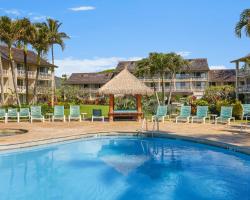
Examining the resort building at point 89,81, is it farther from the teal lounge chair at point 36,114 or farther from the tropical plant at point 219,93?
the teal lounge chair at point 36,114

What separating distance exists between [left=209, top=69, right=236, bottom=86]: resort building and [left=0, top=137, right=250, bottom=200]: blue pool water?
5154cm

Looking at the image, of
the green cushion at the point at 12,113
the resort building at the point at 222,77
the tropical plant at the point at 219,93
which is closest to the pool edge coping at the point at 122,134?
the green cushion at the point at 12,113

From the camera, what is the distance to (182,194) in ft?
29.9

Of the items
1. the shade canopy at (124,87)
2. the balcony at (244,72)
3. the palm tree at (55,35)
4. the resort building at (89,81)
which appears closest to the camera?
the shade canopy at (124,87)

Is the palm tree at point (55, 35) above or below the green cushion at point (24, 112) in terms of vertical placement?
above

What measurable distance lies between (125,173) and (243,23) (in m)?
12.5

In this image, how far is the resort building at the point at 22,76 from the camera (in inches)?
1866

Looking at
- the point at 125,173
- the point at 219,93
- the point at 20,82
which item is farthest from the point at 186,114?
the point at 20,82

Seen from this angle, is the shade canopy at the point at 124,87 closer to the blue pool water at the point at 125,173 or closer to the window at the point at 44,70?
the blue pool water at the point at 125,173

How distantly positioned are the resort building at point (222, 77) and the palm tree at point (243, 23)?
152 ft

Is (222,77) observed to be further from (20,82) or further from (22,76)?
(20,82)

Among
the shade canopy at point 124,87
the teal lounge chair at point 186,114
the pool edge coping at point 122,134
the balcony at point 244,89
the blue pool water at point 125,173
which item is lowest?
the blue pool water at point 125,173

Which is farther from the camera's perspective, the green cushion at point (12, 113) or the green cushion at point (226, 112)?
the green cushion at point (12, 113)

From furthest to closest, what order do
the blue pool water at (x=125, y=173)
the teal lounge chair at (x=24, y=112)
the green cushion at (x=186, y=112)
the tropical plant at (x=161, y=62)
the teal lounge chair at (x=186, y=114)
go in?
the tropical plant at (x=161, y=62) < the teal lounge chair at (x=24, y=112) < the green cushion at (x=186, y=112) < the teal lounge chair at (x=186, y=114) < the blue pool water at (x=125, y=173)
